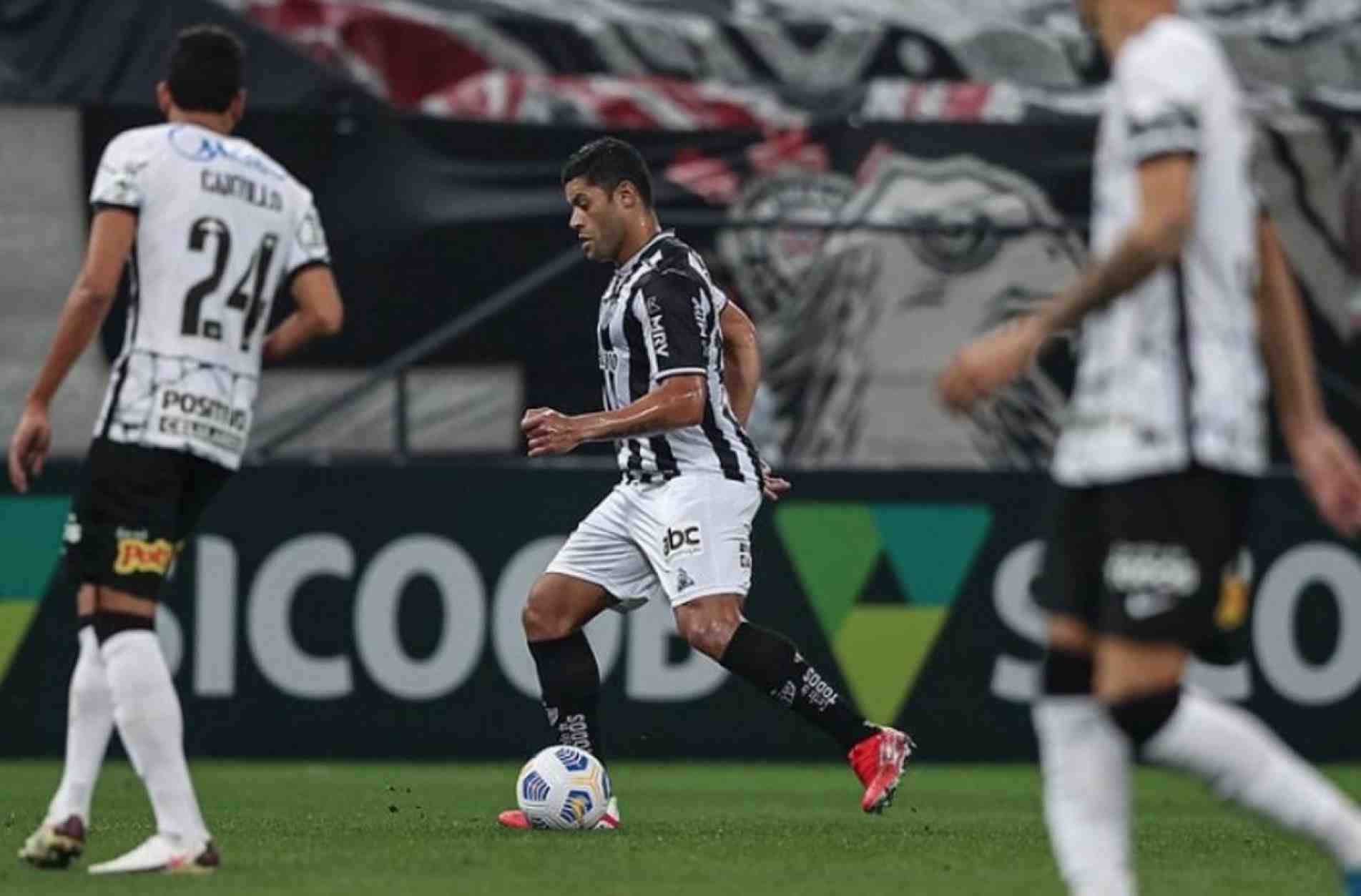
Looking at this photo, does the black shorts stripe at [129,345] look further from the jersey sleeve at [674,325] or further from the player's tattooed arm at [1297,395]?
the player's tattooed arm at [1297,395]

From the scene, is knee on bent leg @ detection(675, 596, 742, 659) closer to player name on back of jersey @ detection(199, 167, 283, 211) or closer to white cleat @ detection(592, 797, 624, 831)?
white cleat @ detection(592, 797, 624, 831)

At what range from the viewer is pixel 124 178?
7.89 meters

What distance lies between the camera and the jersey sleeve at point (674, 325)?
31.7ft

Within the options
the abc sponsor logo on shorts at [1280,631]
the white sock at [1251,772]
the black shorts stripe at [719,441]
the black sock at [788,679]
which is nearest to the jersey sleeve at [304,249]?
the black shorts stripe at [719,441]

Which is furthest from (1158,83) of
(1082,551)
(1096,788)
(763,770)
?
(763,770)

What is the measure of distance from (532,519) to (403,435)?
0.83 meters

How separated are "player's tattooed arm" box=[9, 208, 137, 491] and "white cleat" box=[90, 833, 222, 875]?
99cm

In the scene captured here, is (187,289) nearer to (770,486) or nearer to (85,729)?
(85,729)

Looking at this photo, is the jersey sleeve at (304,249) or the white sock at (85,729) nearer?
the white sock at (85,729)

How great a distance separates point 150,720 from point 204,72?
1667 mm

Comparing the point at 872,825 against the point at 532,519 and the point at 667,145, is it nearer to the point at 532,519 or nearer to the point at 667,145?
the point at 532,519

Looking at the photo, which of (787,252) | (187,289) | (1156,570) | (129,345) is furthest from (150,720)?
(787,252)

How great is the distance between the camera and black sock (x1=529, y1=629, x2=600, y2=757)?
32.7ft

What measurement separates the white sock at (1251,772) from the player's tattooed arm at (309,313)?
280cm
